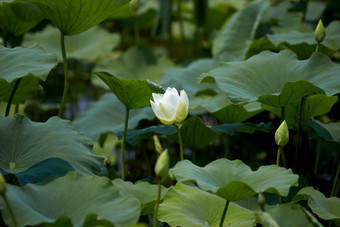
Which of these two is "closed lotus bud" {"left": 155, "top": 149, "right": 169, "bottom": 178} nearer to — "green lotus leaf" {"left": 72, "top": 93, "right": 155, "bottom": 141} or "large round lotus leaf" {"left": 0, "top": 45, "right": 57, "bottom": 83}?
"large round lotus leaf" {"left": 0, "top": 45, "right": 57, "bottom": 83}

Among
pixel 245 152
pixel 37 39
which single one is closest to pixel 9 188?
pixel 245 152

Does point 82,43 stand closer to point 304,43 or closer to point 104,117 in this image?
point 104,117

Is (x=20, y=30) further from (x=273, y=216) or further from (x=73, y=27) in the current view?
(x=273, y=216)

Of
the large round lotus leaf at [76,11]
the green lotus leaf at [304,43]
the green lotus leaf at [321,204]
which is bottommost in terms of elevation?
the green lotus leaf at [321,204]

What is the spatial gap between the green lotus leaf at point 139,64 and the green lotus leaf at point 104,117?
0.46m

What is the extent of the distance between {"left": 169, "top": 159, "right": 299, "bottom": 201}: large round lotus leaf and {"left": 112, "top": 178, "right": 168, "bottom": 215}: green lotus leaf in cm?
7

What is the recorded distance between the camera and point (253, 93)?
4.13 ft

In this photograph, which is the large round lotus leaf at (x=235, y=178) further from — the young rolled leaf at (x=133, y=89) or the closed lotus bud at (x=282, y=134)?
the young rolled leaf at (x=133, y=89)

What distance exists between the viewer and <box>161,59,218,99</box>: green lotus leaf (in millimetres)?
1841

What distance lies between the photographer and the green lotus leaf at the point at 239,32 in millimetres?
2139

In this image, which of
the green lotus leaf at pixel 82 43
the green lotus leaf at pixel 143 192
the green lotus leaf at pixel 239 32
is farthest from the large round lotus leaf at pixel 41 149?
the green lotus leaf at pixel 82 43

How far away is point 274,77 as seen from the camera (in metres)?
1.32

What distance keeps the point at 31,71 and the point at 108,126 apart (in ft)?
1.86

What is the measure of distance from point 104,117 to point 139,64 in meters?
0.70
